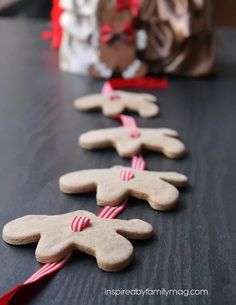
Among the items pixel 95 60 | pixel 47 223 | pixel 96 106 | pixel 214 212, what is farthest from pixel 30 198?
pixel 95 60

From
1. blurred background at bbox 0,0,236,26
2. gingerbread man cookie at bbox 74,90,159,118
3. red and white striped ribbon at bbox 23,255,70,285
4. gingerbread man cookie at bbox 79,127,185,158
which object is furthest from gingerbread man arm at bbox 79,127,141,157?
blurred background at bbox 0,0,236,26

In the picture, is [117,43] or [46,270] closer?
[46,270]

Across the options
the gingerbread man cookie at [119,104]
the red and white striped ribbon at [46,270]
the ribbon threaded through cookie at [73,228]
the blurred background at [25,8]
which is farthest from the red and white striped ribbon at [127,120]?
the blurred background at [25,8]

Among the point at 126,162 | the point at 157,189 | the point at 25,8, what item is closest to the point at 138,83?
the point at 126,162

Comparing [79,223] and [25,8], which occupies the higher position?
[79,223]

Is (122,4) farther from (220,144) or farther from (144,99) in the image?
(220,144)

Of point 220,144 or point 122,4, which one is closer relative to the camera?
point 220,144

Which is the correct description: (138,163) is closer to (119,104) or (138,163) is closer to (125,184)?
(125,184)
